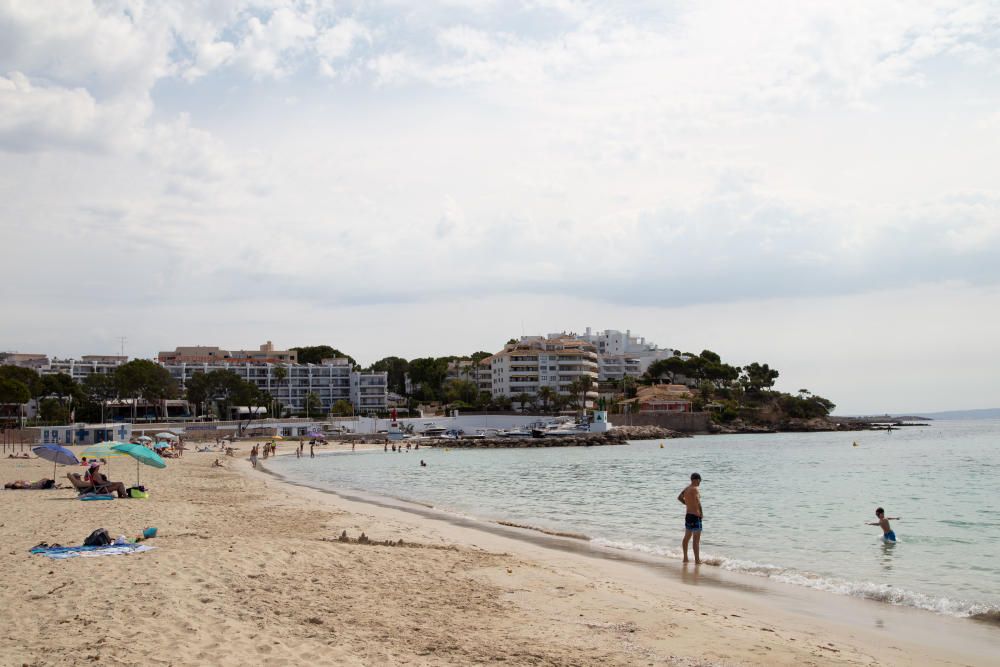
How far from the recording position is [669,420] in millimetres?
130500

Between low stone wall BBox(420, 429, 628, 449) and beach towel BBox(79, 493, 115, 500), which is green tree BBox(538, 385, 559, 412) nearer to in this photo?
low stone wall BBox(420, 429, 628, 449)

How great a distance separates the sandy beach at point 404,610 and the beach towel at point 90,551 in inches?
14.3

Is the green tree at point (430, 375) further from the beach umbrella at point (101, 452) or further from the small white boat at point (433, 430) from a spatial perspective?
the beach umbrella at point (101, 452)

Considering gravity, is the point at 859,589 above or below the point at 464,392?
below

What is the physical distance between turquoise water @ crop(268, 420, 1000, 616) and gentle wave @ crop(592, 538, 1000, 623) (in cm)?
3

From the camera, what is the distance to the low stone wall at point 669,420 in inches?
5069

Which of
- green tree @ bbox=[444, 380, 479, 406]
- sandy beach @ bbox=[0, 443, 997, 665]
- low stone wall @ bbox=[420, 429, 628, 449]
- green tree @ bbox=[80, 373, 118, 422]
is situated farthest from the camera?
green tree @ bbox=[444, 380, 479, 406]

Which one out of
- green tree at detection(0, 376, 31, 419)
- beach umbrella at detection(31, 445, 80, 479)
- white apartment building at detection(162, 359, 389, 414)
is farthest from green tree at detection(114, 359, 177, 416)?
beach umbrella at detection(31, 445, 80, 479)

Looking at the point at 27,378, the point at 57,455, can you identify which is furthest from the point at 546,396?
the point at 57,455

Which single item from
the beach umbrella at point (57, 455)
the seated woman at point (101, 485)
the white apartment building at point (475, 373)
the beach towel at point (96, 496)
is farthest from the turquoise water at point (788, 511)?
the white apartment building at point (475, 373)

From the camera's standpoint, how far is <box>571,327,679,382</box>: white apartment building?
177 metres

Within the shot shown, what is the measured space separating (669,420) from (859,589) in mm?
119311

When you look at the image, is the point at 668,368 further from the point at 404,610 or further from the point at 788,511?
the point at 404,610

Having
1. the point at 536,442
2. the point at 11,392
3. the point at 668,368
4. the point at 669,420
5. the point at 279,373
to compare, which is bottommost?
the point at 536,442
